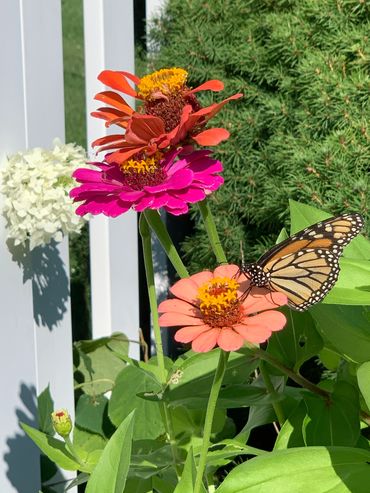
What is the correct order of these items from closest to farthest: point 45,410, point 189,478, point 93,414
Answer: point 189,478 → point 45,410 → point 93,414

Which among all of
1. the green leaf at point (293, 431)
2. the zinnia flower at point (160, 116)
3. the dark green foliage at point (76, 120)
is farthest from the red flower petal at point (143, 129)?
the dark green foliage at point (76, 120)

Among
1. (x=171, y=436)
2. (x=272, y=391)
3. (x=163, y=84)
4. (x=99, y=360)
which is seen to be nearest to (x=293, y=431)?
(x=272, y=391)

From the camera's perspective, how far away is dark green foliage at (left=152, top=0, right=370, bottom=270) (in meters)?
1.74

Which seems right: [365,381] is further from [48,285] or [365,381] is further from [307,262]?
[48,285]

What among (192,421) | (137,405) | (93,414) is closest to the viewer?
(192,421)

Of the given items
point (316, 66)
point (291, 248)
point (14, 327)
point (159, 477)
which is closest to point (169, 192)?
point (291, 248)

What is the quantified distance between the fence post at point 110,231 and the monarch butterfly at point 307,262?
0.94 meters

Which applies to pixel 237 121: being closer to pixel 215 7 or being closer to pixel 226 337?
pixel 215 7

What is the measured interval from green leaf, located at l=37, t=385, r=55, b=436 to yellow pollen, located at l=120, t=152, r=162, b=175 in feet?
2.34

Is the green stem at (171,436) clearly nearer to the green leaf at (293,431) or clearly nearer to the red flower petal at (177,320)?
the green leaf at (293,431)

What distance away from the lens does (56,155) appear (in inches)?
63.3

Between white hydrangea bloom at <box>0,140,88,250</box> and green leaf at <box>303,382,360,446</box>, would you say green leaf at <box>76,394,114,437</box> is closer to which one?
white hydrangea bloom at <box>0,140,88,250</box>

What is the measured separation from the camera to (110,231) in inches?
77.0

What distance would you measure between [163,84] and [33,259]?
69cm
